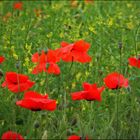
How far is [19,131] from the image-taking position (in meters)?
2.50

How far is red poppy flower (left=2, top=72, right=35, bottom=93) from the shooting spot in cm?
237

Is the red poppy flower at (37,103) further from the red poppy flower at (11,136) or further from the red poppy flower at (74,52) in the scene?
the red poppy flower at (74,52)

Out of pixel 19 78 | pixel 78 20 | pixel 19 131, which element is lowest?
pixel 19 131

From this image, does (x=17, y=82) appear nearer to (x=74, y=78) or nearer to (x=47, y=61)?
(x=47, y=61)

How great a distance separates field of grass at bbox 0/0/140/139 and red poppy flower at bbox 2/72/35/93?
8cm

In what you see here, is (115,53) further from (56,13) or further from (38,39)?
(56,13)

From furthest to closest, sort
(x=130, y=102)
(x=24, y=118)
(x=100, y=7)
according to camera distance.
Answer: (x=100, y=7)
(x=130, y=102)
(x=24, y=118)

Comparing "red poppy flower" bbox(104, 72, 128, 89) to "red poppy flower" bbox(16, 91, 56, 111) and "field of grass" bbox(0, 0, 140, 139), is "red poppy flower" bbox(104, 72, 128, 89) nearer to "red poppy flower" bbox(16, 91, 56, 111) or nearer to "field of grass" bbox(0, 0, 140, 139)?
"field of grass" bbox(0, 0, 140, 139)

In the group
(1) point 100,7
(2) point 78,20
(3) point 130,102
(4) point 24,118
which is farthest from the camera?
Answer: (1) point 100,7

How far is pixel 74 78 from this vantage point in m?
3.11

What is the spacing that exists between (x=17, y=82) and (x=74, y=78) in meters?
0.74

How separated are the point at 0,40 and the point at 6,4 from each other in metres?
1.95

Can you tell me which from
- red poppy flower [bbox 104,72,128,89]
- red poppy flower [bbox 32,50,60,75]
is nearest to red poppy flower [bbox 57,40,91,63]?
red poppy flower [bbox 32,50,60,75]

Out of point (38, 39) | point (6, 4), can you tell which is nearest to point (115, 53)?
point (38, 39)
